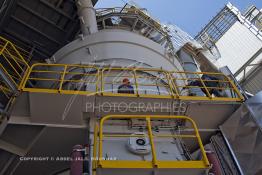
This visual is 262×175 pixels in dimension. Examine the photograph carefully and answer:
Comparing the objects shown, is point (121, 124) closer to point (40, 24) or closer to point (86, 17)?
point (86, 17)

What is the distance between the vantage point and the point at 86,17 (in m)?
11.4

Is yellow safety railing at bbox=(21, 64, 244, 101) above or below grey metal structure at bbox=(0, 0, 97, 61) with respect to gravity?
below

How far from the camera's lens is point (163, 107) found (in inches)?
283

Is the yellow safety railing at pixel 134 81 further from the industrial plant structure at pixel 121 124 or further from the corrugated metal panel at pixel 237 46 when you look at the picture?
the corrugated metal panel at pixel 237 46

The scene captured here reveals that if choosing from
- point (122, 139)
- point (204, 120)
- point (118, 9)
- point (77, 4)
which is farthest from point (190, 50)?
point (122, 139)

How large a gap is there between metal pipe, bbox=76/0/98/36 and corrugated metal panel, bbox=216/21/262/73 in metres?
12.3

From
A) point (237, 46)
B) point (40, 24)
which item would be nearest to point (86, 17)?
point (40, 24)

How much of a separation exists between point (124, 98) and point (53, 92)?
1.28 m

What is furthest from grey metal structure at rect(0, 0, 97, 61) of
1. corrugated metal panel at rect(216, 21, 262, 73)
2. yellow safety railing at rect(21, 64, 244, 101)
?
corrugated metal panel at rect(216, 21, 262, 73)

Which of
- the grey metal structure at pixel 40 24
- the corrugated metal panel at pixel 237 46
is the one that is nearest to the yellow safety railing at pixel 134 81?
the grey metal structure at pixel 40 24

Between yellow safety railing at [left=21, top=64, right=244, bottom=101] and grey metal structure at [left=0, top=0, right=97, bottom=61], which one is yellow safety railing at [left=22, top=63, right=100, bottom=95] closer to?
yellow safety railing at [left=21, top=64, right=244, bottom=101]

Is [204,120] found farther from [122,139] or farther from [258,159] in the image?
[122,139]

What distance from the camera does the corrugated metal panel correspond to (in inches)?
891

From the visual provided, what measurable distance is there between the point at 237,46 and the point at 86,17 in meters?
14.8
